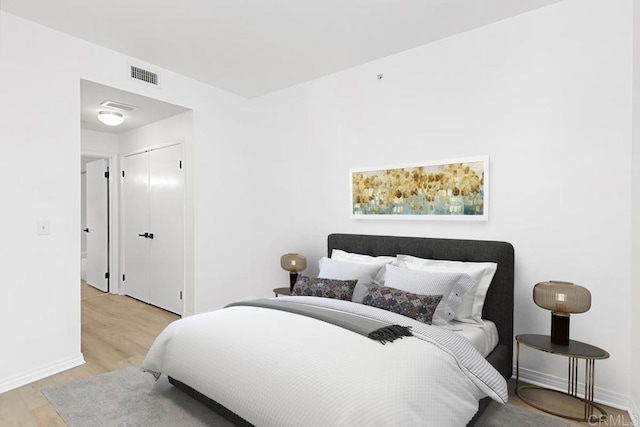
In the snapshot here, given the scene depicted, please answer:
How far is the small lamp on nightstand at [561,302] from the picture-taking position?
2277 mm

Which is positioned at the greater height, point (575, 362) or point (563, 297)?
point (563, 297)

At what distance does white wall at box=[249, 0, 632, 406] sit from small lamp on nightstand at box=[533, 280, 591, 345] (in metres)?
0.29

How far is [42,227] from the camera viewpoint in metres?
2.88

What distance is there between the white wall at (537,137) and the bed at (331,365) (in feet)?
1.00

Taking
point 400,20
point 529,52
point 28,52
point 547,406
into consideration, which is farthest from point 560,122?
point 28,52

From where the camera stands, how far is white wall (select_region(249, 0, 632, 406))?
7.94ft

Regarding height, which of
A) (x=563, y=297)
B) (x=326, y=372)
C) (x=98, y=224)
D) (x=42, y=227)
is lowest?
(x=326, y=372)

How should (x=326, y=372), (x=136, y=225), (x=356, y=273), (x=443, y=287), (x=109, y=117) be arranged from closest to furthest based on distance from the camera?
(x=326, y=372), (x=443, y=287), (x=356, y=273), (x=109, y=117), (x=136, y=225)

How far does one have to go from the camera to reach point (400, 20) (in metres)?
2.86

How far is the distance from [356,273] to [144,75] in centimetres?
286

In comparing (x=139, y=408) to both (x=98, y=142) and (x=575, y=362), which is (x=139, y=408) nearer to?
(x=575, y=362)

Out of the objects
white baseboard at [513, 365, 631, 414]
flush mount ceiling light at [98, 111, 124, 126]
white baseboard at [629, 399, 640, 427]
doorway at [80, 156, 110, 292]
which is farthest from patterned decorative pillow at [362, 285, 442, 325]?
doorway at [80, 156, 110, 292]

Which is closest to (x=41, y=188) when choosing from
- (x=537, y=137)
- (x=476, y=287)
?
(x=476, y=287)

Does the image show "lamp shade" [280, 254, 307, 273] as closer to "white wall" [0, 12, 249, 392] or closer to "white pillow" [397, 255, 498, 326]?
"white pillow" [397, 255, 498, 326]
